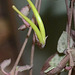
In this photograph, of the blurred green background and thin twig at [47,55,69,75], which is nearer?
thin twig at [47,55,69,75]

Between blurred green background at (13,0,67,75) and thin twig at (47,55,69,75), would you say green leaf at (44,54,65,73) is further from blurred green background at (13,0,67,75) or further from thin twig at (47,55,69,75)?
blurred green background at (13,0,67,75)

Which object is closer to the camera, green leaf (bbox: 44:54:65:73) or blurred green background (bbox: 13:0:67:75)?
green leaf (bbox: 44:54:65:73)

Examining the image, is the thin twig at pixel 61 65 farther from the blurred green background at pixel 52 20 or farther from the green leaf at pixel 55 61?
the blurred green background at pixel 52 20

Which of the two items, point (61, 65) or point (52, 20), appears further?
point (52, 20)

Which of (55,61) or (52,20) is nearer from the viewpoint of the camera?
(55,61)

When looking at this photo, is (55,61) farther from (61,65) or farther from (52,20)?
(52,20)

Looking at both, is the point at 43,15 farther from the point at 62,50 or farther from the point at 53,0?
the point at 62,50

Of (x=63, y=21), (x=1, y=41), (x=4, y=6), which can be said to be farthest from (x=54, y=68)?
(x=1, y=41)

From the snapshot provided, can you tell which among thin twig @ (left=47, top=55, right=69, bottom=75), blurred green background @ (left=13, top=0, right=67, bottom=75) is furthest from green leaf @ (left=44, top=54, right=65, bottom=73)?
blurred green background @ (left=13, top=0, right=67, bottom=75)

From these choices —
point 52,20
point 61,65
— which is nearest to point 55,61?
point 61,65

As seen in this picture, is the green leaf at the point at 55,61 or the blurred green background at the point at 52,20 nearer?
the green leaf at the point at 55,61

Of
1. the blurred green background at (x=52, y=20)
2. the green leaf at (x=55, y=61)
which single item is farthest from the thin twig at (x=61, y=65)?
the blurred green background at (x=52, y=20)
